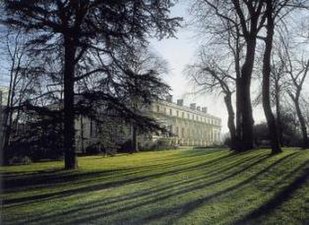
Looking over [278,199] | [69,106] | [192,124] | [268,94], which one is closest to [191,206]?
[278,199]

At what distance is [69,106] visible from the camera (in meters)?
18.9

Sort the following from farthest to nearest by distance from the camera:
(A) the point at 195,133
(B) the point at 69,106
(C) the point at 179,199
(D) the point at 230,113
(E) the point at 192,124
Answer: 1. (A) the point at 195,133
2. (E) the point at 192,124
3. (D) the point at 230,113
4. (B) the point at 69,106
5. (C) the point at 179,199

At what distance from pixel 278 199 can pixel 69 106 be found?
1186 centimetres

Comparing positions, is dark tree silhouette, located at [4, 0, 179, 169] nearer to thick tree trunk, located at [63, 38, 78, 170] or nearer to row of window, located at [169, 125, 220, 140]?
thick tree trunk, located at [63, 38, 78, 170]

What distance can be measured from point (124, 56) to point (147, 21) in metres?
1.81

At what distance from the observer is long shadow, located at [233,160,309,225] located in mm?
7582

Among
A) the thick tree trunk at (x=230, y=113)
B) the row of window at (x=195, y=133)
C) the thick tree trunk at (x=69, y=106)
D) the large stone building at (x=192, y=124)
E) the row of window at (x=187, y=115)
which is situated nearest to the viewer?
the thick tree trunk at (x=69, y=106)

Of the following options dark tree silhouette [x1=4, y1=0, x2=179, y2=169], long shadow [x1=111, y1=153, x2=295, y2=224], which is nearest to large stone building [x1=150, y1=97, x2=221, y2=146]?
dark tree silhouette [x1=4, y1=0, x2=179, y2=169]

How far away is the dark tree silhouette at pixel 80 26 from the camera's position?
18.5m

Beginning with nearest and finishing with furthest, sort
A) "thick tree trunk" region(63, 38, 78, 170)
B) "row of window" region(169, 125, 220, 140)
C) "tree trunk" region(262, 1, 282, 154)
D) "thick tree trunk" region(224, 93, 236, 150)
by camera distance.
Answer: "tree trunk" region(262, 1, 282, 154) < "thick tree trunk" region(63, 38, 78, 170) < "thick tree trunk" region(224, 93, 236, 150) < "row of window" region(169, 125, 220, 140)

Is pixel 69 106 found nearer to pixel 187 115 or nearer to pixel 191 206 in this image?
pixel 191 206

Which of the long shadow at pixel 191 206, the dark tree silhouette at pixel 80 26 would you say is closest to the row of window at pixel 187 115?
the dark tree silhouette at pixel 80 26

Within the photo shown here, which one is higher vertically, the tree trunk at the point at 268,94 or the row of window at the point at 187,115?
the row of window at the point at 187,115

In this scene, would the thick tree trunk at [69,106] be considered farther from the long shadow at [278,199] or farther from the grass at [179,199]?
the long shadow at [278,199]
